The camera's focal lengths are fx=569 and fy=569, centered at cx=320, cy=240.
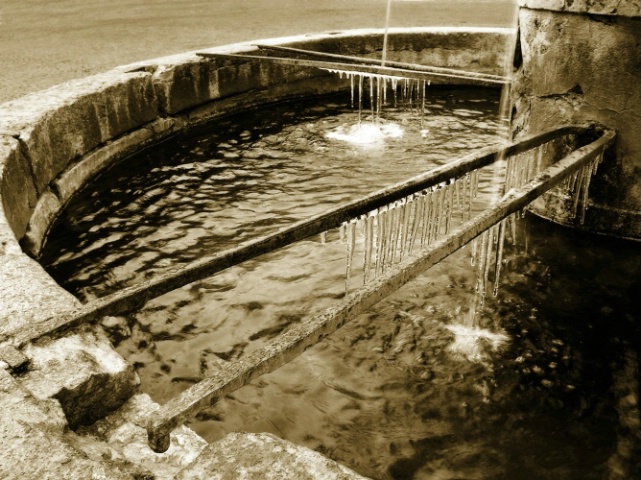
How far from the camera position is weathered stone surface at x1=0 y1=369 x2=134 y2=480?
1.38 metres

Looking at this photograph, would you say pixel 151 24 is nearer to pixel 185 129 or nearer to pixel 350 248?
pixel 185 129

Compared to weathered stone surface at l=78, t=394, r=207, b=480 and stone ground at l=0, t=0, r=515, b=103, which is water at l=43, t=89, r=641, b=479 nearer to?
weathered stone surface at l=78, t=394, r=207, b=480

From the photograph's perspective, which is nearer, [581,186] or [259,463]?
[259,463]

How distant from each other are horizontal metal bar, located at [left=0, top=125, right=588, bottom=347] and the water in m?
0.71

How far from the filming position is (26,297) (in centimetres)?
217

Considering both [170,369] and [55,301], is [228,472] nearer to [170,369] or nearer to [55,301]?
[55,301]

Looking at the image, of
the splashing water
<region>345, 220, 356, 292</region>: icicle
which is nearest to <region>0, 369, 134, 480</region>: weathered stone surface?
<region>345, 220, 356, 292</region>: icicle

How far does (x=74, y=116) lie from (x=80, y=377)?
10.9ft

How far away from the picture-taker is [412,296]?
341 cm

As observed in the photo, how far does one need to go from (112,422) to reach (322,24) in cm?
879

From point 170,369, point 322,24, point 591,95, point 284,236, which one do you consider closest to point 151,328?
point 170,369

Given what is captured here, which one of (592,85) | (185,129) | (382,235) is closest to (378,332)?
(382,235)

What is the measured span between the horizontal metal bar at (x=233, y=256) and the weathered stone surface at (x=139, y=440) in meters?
0.35

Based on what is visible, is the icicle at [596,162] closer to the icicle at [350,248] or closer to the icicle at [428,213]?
the icicle at [428,213]
